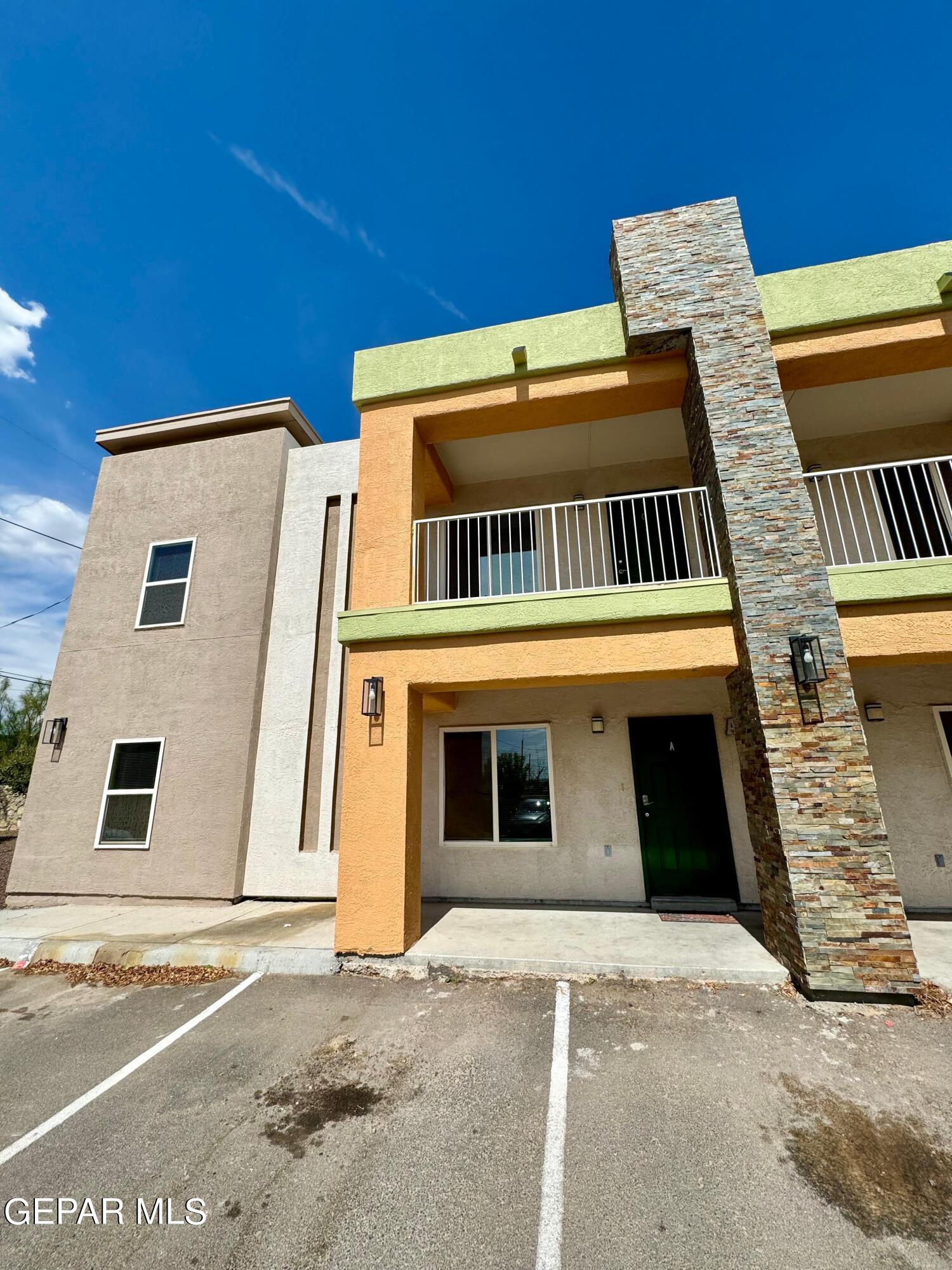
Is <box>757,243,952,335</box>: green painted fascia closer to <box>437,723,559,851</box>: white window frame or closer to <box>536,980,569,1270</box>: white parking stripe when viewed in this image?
<box>437,723,559,851</box>: white window frame

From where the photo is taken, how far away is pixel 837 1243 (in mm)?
2227

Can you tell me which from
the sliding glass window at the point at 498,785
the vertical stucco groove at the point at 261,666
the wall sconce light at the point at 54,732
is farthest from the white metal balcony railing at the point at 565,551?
the wall sconce light at the point at 54,732

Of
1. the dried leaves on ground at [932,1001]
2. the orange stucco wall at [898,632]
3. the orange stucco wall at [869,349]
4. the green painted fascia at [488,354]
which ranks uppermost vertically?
the green painted fascia at [488,354]

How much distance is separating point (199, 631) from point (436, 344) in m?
6.16

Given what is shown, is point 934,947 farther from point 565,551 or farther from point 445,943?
point 565,551

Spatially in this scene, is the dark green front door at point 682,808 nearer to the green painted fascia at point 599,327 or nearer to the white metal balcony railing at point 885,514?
the white metal balcony railing at point 885,514

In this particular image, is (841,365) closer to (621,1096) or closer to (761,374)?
(761,374)

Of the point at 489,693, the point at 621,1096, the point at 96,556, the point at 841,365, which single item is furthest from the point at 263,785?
the point at 841,365

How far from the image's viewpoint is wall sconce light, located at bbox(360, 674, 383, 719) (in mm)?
5672

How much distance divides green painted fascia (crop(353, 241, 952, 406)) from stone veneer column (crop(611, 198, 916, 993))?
36 centimetres

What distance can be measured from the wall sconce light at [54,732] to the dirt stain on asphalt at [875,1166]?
10774mm

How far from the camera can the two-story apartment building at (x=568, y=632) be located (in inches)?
199

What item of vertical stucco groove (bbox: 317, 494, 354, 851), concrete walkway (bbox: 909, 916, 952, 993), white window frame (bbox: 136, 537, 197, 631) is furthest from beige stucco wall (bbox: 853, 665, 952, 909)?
white window frame (bbox: 136, 537, 197, 631)

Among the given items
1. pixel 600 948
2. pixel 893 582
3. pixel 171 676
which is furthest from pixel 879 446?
pixel 171 676
